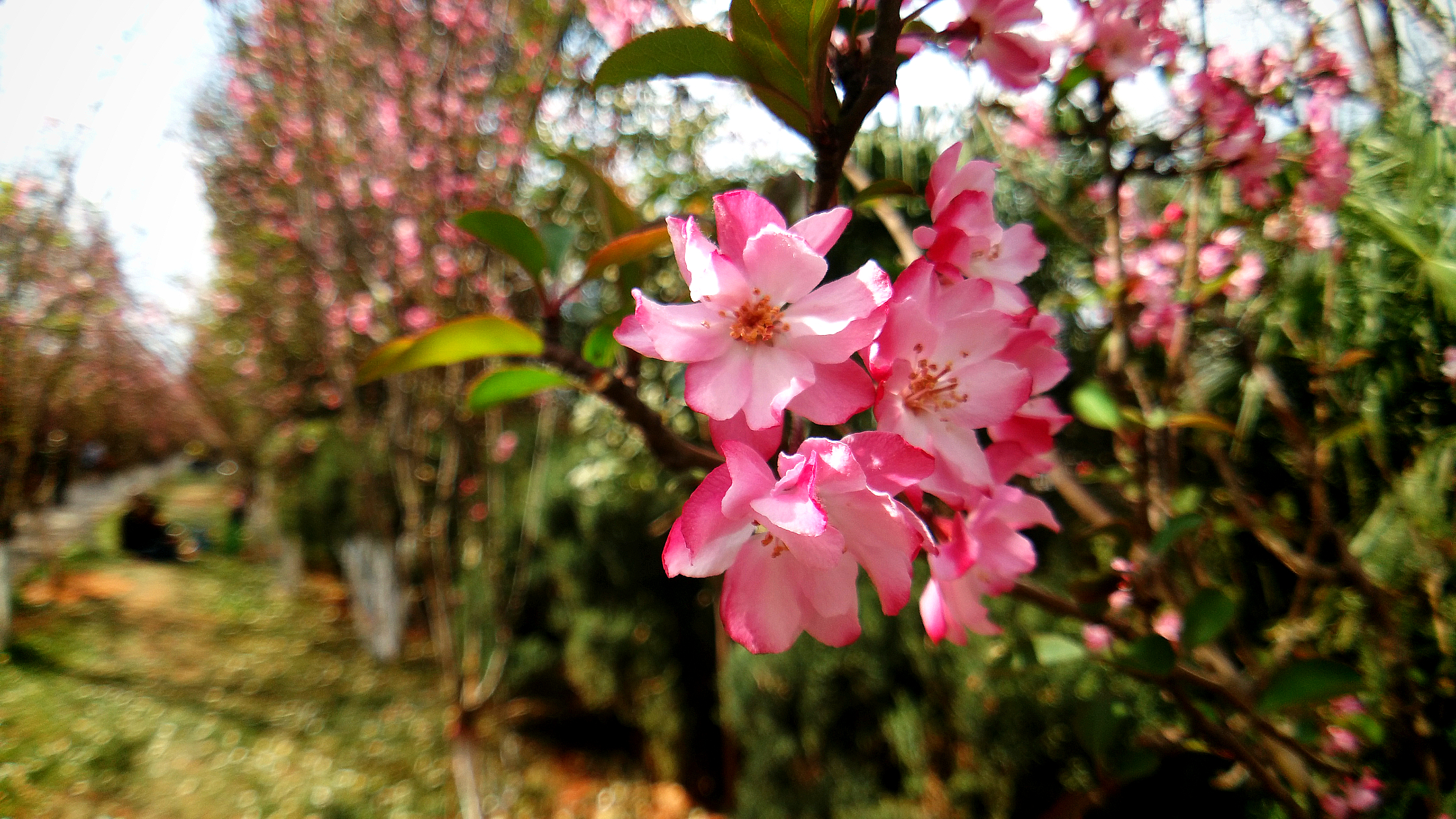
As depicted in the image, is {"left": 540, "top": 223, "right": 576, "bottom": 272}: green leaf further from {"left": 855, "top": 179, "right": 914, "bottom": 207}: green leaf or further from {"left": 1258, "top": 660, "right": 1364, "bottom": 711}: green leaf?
{"left": 1258, "top": 660, "right": 1364, "bottom": 711}: green leaf

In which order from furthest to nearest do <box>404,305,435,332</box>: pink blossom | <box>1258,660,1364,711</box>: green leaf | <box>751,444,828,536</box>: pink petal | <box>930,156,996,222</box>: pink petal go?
<box>404,305,435,332</box>: pink blossom < <box>1258,660,1364,711</box>: green leaf < <box>930,156,996,222</box>: pink petal < <box>751,444,828,536</box>: pink petal

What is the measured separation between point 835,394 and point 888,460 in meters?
0.04

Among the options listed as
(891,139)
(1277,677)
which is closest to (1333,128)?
(891,139)

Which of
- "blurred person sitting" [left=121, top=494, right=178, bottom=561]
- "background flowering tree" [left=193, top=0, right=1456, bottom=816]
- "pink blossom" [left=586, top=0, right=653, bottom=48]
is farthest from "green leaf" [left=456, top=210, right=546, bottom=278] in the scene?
"pink blossom" [left=586, top=0, right=653, bottom=48]

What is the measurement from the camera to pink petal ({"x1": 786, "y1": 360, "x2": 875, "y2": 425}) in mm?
303

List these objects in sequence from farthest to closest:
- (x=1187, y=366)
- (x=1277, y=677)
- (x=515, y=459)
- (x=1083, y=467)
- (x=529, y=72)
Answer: (x=515, y=459) < (x=529, y=72) < (x=1083, y=467) < (x=1187, y=366) < (x=1277, y=677)

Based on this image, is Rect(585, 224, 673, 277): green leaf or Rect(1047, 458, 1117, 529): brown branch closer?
Rect(585, 224, 673, 277): green leaf

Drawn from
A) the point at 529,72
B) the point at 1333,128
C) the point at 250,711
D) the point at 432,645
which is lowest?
the point at 432,645

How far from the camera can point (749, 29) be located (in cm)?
33

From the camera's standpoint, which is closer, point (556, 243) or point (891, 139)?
point (556, 243)

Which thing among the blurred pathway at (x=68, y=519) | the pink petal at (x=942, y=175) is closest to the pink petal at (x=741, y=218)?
the pink petal at (x=942, y=175)

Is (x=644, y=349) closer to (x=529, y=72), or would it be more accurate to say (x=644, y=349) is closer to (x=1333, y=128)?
(x=1333, y=128)

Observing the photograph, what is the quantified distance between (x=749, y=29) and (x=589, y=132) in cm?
264

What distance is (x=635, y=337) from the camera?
12.4 inches
